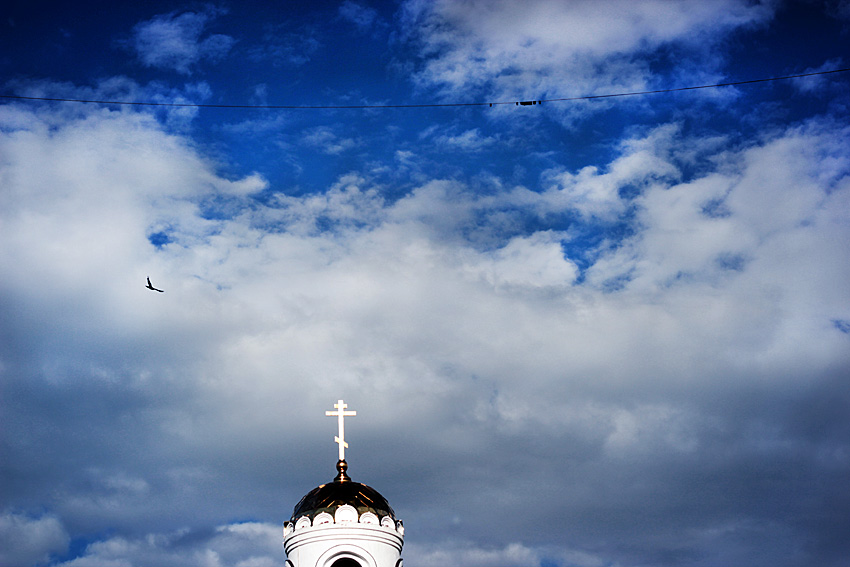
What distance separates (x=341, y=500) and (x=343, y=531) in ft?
2.80

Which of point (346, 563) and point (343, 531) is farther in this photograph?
point (346, 563)

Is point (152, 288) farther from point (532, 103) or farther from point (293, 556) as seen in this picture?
point (532, 103)

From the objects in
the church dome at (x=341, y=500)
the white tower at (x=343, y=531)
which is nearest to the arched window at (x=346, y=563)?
the white tower at (x=343, y=531)

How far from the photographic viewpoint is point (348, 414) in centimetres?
2902

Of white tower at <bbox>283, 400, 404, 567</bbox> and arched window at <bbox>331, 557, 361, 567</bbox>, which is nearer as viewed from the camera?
white tower at <bbox>283, 400, 404, 567</bbox>

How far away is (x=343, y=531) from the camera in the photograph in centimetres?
2656

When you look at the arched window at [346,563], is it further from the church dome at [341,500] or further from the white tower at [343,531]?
the church dome at [341,500]

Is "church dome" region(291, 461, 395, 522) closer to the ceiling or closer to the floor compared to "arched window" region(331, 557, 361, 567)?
closer to the ceiling

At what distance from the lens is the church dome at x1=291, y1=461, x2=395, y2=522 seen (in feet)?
88.6

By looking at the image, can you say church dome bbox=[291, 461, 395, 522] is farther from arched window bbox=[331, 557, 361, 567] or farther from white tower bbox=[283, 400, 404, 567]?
arched window bbox=[331, 557, 361, 567]

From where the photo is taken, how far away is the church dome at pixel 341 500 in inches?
1063

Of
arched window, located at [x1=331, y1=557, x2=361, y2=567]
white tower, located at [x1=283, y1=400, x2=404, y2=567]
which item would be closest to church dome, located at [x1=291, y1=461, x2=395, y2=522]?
white tower, located at [x1=283, y1=400, x2=404, y2=567]

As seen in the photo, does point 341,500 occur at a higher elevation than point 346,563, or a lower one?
higher

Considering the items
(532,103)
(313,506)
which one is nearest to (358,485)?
(313,506)
